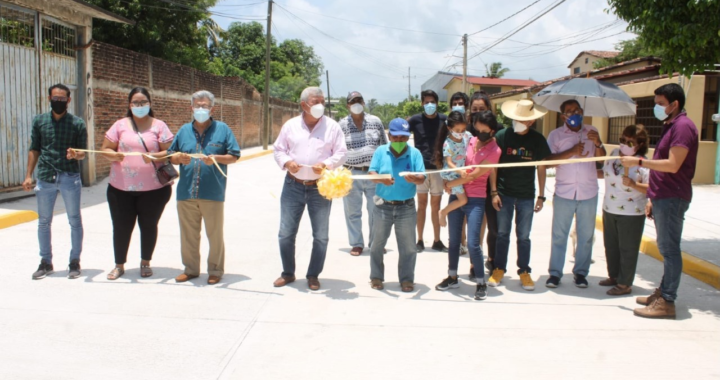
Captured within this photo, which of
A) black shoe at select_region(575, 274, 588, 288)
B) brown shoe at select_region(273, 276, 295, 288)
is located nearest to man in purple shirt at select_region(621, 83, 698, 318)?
black shoe at select_region(575, 274, 588, 288)

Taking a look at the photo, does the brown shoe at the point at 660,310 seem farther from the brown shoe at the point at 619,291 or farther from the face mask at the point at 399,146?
the face mask at the point at 399,146

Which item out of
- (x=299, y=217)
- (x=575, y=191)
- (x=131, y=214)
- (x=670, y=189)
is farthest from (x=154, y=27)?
(x=670, y=189)

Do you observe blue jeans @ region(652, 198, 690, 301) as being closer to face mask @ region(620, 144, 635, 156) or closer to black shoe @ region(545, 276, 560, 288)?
face mask @ region(620, 144, 635, 156)

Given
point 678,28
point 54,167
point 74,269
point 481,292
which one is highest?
point 678,28

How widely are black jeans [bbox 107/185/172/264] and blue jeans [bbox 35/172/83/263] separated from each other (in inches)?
13.4

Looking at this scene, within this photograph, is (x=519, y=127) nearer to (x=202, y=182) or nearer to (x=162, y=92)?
(x=202, y=182)

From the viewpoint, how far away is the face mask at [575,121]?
19.5ft

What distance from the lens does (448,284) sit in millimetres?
5926

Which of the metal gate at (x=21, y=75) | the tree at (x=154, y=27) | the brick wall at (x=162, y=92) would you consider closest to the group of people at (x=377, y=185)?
the metal gate at (x=21, y=75)

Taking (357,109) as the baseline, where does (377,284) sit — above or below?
below

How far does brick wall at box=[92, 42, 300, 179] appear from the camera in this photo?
13.4 meters

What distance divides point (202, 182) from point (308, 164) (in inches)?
42.2

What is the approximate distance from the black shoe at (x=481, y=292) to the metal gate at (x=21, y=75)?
8.64 metres

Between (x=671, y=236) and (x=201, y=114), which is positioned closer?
(x=671, y=236)
